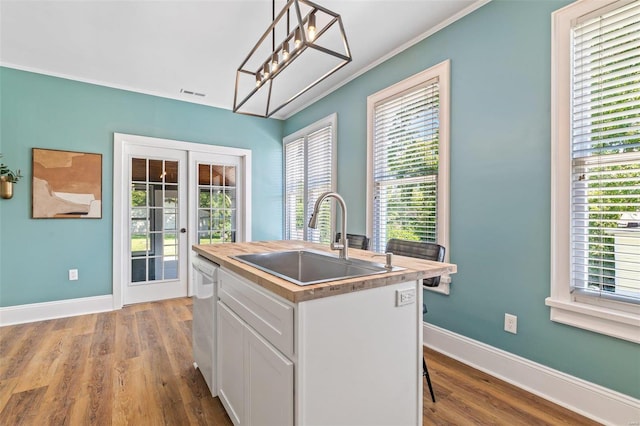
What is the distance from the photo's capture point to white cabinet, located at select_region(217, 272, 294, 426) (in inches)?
43.6

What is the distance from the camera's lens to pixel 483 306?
2209 mm

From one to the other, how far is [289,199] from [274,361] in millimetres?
3803

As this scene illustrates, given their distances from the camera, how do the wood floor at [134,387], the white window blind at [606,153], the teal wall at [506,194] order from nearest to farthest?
the white window blind at [606,153] → the wood floor at [134,387] → the teal wall at [506,194]

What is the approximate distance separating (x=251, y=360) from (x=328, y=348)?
17.4 inches

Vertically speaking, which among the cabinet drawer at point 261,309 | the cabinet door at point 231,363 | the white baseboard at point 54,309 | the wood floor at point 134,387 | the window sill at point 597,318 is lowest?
the wood floor at point 134,387

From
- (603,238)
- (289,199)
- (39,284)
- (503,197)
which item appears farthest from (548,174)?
(39,284)

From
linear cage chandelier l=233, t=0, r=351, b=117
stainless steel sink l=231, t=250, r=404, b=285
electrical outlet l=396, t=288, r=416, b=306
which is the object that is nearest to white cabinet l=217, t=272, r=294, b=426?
stainless steel sink l=231, t=250, r=404, b=285

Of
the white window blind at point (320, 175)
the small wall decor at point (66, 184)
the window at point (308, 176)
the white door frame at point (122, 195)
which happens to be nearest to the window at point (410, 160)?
the window at point (308, 176)

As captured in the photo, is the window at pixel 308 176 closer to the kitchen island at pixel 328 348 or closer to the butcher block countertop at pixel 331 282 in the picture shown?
the butcher block countertop at pixel 331 282

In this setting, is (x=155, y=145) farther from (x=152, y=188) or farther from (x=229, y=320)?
(x=229, y=320)

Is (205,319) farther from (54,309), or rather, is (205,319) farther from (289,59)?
(54,309)

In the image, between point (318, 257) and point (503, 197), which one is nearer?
point (318, 257)

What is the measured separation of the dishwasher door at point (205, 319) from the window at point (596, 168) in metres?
2.02

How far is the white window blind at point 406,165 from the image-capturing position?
259 cm
